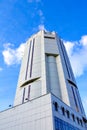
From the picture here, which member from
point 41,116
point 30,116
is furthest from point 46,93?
point 41,116

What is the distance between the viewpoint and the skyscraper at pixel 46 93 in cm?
3528

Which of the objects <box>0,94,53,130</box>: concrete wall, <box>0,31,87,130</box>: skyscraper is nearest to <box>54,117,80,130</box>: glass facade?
<box>0,31,87,130</box>: skyscraper

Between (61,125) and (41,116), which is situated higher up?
(41,116)

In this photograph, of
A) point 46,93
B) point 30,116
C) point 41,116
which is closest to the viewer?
point 41,116

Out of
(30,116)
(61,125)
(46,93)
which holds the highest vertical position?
(46,93)

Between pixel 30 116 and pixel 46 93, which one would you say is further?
pixel 46 93

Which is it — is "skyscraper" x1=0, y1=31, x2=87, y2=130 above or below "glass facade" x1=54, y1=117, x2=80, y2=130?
above

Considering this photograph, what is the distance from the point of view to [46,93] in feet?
177

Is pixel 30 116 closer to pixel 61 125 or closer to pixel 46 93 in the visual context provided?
pixel 61 125

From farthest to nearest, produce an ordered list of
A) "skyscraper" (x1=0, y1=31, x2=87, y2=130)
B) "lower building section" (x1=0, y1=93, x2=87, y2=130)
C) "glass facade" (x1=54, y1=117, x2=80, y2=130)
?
"skyscraper" (x1=0, y1=31, x2=87, y2=130), "glass facade" (x1=54, y1=117, x2=80, y2=130), "lower building section" (x1=0, y1=93, x2=87, y2=130)

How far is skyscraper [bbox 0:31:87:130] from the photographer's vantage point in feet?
116

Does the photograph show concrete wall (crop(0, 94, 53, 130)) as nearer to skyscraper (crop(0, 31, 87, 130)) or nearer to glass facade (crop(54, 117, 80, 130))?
skyscraper (crop(0, 31, 87, 130))

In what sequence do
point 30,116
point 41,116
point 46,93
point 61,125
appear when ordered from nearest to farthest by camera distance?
1. point 41,116
2. point 61,125
3. point 30,116
4. point 46,93

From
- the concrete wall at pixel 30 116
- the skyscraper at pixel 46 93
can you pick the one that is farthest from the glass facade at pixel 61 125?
the concrete wall at pixel 30 116
